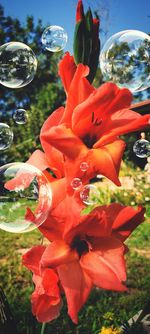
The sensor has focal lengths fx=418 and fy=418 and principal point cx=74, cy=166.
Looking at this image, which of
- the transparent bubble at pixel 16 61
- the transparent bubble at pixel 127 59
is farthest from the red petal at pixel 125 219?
the transparent bubble at pixel 16 61

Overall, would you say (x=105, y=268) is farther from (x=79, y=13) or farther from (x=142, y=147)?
(x=142, y=147)

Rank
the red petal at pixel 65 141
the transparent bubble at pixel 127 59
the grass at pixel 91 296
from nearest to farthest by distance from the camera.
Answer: the red petal at pixel 65 141
the transparent bubble at pixel 127 59
the grass at pixel 91 296

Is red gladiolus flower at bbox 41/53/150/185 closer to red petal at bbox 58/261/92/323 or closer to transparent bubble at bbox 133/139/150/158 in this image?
red petal at bbox 58/261/92/323

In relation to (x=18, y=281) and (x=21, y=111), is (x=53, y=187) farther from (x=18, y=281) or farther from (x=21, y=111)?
(x=18, y=281)

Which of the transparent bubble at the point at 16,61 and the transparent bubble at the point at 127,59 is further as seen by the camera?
the transparent bubble at the point at 16,61

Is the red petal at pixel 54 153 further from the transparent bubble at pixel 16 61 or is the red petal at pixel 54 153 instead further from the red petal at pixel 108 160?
the transparent bubble at pixel 16 61

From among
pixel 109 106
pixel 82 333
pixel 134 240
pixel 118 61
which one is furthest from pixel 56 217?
pixel 134 240

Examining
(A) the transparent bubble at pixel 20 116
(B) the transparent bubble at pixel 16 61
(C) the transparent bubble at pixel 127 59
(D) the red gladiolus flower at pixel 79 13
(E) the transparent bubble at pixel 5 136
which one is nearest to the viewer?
(D) the red gladiolus flower at pixel 79 13

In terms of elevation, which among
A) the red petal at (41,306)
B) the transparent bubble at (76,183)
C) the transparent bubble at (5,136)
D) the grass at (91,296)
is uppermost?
the transparent bubble at (76,183)
